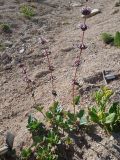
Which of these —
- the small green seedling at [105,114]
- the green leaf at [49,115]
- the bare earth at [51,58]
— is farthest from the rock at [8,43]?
the small green seedling at [105,114]

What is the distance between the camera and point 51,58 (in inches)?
368

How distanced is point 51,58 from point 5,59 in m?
1.21

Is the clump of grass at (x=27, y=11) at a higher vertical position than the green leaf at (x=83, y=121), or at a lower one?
lower

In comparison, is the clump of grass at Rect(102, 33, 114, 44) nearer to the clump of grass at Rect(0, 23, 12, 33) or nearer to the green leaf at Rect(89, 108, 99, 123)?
the clump of grass at Rect(0, 23, 12, 33)

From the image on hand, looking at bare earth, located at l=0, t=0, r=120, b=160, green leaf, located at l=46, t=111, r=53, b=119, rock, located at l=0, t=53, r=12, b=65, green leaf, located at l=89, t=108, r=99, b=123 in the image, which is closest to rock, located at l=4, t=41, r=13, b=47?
bare earth, located at l=0, t=0, r=120, b=160

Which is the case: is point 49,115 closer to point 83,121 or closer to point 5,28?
point 83,121

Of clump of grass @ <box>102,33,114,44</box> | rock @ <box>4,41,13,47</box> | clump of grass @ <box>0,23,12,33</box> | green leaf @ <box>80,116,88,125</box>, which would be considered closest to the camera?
green leaf @ <box>80,116,88,125</box>

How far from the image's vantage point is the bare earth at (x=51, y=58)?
6977 millimetres

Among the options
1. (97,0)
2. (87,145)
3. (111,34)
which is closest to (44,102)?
(87,145)

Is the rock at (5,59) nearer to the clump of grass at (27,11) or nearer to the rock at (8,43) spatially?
the rock at (8,43)

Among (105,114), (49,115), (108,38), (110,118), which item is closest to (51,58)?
(108,38)

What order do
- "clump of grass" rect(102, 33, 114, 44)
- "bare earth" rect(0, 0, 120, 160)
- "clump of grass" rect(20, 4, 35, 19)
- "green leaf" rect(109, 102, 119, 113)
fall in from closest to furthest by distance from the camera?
"green leaf" rect(109, 102, 119, 113) < "bare earth" rect(0, 0, 120, 160) < "clump of grass" rect(102, 33, 114, 44) < "clump of grass" rect(20, 4, 35, 19)

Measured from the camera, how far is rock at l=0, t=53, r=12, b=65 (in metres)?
9.45

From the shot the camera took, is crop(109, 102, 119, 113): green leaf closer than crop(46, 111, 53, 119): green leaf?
Yes
